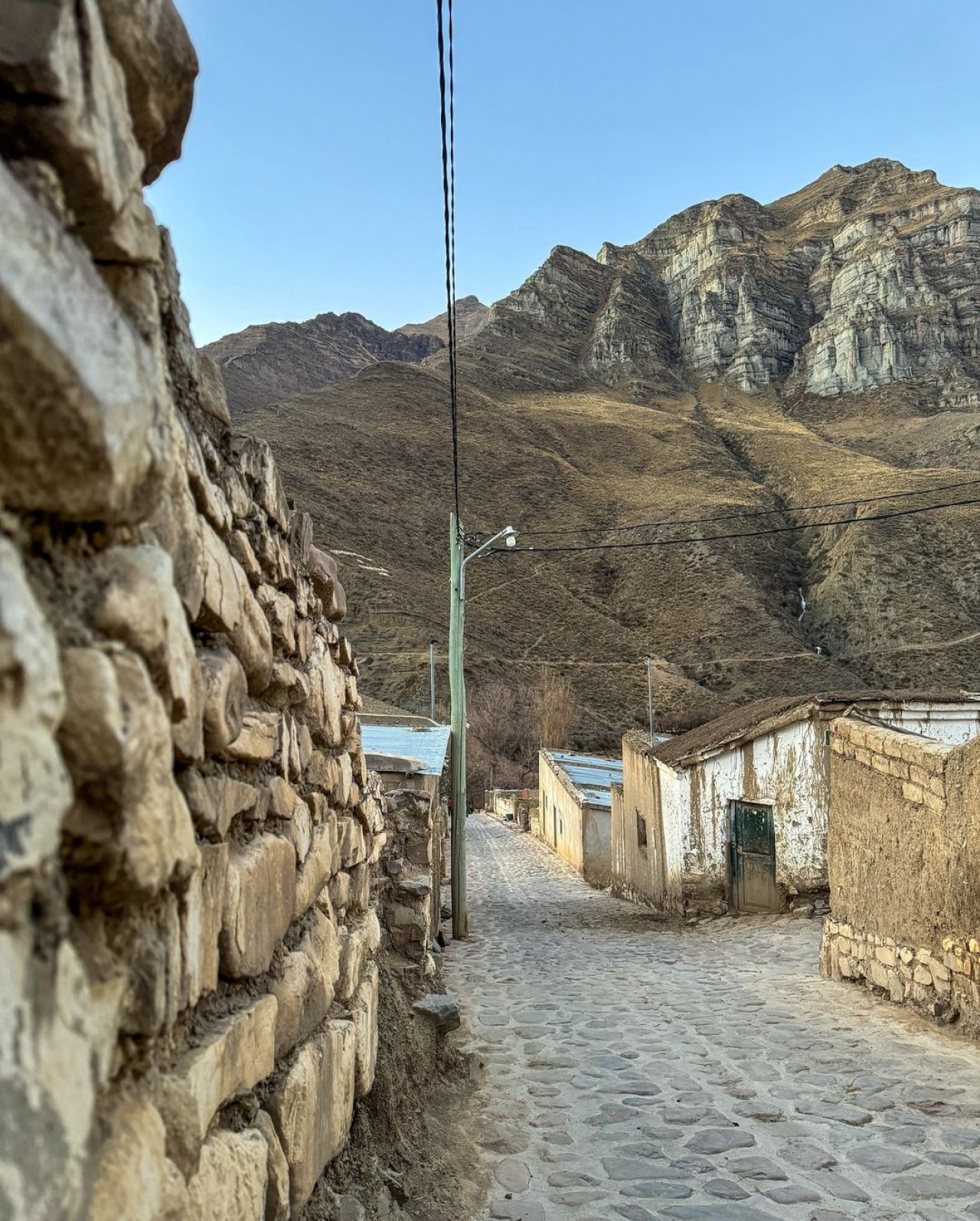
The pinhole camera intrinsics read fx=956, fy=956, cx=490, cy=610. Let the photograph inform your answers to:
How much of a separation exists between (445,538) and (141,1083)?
58683 mm

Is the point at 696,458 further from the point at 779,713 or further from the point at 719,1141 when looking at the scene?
the point at 719,1141

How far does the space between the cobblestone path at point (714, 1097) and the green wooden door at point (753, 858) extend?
142 inches

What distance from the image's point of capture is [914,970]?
6.19 m

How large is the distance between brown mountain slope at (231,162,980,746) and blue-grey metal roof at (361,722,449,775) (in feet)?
89.9

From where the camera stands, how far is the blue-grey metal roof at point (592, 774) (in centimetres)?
2330

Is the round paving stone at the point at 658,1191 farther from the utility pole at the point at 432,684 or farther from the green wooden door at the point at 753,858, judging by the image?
the utility pole at the point at 432,684

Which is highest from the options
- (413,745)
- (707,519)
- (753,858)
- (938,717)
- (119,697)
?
(707,519)

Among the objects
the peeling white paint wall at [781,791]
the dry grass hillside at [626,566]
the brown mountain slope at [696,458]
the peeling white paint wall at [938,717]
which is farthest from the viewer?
the brown mountain slope at [696,458]

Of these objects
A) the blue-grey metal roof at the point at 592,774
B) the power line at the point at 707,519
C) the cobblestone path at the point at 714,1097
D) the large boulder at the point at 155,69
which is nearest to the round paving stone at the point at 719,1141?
the cobblestone path at the point at 714,1097

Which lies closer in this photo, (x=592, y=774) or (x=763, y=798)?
(x=763, y=798)

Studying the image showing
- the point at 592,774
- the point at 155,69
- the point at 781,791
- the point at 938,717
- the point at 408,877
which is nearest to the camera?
the point at 155,69

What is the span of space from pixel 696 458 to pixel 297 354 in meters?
85.5

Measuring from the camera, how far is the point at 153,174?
1677mm

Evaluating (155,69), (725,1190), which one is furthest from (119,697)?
(725,1190)
